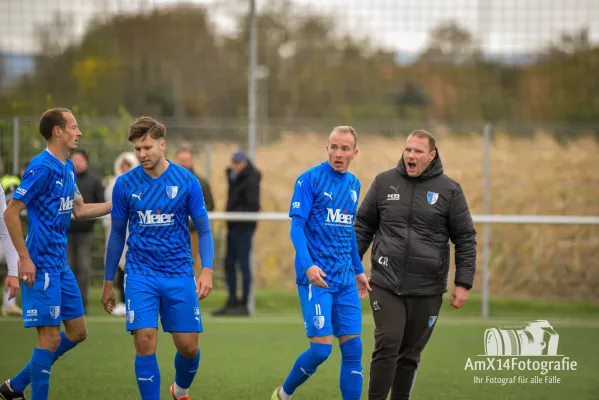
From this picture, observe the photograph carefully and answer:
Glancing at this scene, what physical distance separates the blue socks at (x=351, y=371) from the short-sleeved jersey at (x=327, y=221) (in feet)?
1.49

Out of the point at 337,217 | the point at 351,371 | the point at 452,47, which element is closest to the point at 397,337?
A: the point at 351,371

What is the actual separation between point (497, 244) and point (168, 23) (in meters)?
18.2

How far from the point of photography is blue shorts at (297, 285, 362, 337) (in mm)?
6730

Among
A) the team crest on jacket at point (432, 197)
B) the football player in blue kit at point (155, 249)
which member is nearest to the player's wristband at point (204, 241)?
the football player in blue kit at point (155, 249)

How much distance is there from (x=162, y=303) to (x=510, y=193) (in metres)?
9.10

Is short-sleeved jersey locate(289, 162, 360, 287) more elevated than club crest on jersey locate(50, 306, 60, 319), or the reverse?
short-sleeved jersey locate(289, 162, 360, 287)

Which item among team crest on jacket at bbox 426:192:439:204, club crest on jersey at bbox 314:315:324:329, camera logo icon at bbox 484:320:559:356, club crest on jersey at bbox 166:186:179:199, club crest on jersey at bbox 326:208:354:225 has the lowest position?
camera logo icon at bbox 484:320:559:356

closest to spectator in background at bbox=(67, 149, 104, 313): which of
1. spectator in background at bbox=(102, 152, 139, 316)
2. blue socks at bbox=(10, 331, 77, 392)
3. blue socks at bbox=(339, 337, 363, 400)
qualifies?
spectator in background at bbox=(102, 152, 139, 316)

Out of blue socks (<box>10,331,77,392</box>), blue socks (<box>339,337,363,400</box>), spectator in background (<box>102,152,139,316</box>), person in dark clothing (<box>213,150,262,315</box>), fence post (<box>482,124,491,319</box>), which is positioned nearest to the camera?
blue socks (<box>339,337,363,400</box>)

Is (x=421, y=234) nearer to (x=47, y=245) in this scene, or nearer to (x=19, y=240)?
(x=47, y=245)

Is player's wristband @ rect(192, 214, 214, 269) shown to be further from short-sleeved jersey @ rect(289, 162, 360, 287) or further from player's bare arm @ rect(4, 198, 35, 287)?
player's bare arm @ rect(4, 198, 35, 287)

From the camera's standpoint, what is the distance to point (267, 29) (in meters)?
25.6

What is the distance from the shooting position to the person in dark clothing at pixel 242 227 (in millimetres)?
13164

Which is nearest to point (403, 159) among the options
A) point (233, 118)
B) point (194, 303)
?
point (194, 303)
